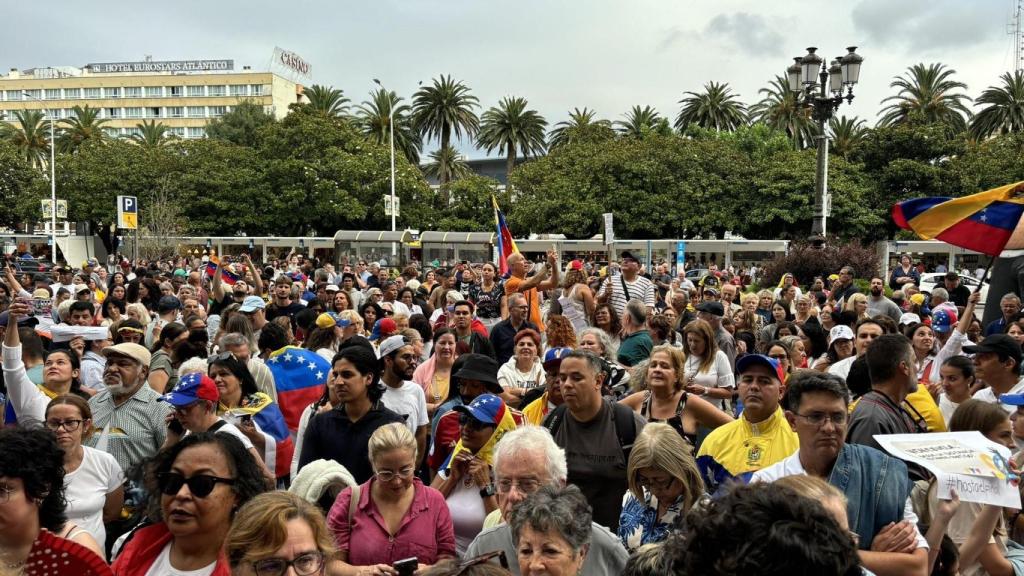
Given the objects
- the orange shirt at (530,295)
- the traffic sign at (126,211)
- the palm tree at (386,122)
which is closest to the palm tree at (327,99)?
the palm tree at (386,122)

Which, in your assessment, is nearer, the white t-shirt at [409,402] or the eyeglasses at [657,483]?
the eyeglasses at [657,483]

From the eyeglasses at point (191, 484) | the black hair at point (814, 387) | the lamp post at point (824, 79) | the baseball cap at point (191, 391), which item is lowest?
the eyeglasses at point (191, 484)

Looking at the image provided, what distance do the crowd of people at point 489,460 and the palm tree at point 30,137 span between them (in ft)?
218

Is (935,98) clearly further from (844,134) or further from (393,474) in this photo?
(393,474)

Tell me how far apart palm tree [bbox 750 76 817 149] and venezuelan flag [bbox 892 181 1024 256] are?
51488mm

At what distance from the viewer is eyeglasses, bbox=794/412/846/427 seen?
3439 millimetres

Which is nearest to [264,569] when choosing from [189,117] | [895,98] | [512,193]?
[512,193]

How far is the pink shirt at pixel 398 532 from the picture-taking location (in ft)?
12.9

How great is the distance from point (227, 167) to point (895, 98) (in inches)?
1714

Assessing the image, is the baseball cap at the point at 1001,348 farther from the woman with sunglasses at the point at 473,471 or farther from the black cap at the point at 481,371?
the woman with sunglasses at the point at 473,471

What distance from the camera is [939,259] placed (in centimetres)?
4159

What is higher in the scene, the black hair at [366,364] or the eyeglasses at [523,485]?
the black hair at [366,364]

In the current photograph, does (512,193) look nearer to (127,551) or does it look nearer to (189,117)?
(127,551)

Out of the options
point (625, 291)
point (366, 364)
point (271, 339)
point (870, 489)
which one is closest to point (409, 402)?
point (366, 364)
